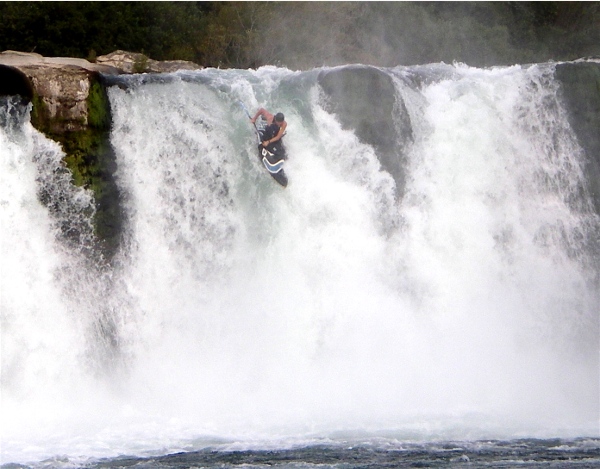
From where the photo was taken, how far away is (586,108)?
610 inches

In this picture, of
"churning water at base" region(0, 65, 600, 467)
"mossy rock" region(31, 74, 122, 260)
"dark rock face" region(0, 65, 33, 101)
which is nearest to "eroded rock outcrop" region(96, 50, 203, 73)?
"churning water at base" region(0, 65, 600, 467)

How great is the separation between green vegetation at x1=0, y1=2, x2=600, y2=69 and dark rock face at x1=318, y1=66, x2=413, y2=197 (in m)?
9.80

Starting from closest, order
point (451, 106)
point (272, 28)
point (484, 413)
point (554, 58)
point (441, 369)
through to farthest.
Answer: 1. point (484, 413)
2. point (441, 369)
3. point (451, 106)
4. point (272, 28)
5. point (554, 58)

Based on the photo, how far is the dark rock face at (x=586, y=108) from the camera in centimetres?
1534

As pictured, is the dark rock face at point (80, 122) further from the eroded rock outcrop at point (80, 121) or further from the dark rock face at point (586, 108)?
the dark rock face at point (586, 108)

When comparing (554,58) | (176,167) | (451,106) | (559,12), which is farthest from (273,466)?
(559,12)

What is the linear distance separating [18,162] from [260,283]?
3.81 m

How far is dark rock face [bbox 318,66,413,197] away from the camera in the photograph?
14422mm

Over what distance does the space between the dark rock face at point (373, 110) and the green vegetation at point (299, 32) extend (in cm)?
980

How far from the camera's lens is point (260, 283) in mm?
14086

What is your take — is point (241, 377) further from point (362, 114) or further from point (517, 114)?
point (517, 114)

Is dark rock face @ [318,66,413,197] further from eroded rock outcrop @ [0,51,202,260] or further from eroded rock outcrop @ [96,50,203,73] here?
eroded rock outcrop @ [96,50,203,73]

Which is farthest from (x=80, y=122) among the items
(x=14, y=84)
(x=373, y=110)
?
(x=373, y=110)

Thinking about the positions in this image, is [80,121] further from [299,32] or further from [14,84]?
[299,32]
